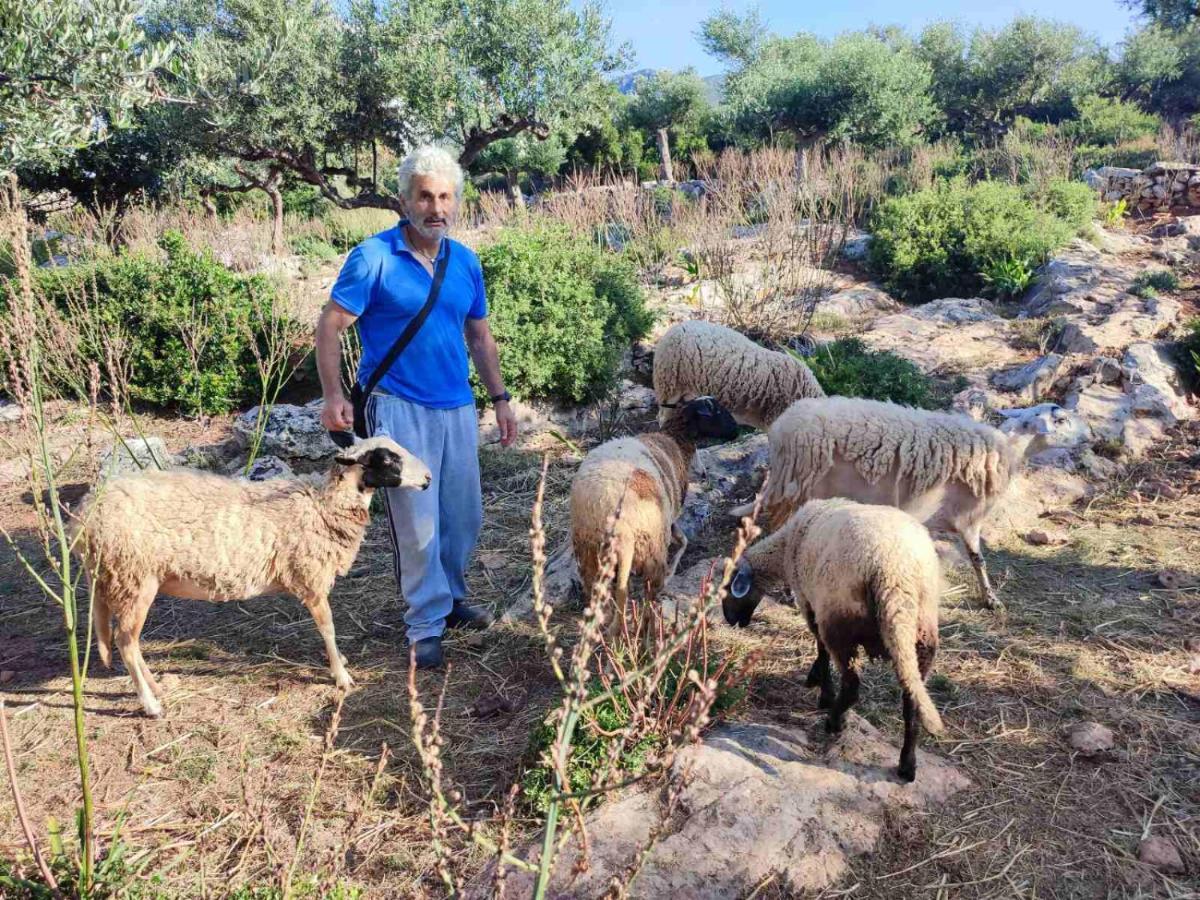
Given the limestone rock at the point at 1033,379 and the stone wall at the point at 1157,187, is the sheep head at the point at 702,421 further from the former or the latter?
the stone wall at the point at 1157,187

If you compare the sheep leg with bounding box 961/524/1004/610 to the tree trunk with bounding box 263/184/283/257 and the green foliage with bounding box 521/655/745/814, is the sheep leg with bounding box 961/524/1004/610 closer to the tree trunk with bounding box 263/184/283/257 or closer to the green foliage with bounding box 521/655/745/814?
the green foliage with bounding box 521/655/745/814

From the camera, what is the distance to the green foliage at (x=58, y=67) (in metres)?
6.72

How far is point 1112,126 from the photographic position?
24.2 metres

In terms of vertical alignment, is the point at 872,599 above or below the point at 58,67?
below

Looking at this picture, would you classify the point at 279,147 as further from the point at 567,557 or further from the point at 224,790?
the point at 224,790

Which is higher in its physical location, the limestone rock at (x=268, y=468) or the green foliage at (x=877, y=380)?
the green foliage at (x=877, y=380)

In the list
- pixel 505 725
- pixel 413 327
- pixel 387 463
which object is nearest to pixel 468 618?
pixel 505 725

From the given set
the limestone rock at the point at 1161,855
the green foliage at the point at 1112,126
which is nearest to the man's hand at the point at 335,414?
the limestone rock at the point at 1161,855

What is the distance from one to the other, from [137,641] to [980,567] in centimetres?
470

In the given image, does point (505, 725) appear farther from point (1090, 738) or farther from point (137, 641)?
point (1090, 738)

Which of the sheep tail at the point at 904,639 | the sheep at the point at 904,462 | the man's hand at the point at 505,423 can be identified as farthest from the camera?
the sheep at the point at 904,462

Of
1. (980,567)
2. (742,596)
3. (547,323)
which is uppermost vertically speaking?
(547,323)

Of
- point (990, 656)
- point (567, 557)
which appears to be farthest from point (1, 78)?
point (990, 656)

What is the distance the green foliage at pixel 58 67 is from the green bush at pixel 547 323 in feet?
13.2
